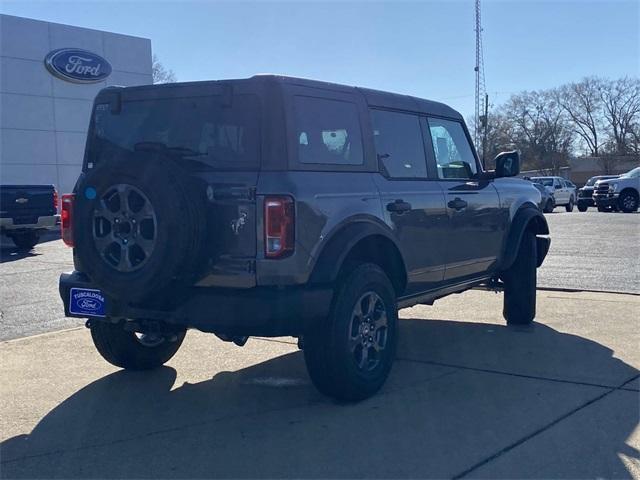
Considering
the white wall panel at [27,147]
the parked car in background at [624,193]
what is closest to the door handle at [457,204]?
the white wall panel at [27,147]

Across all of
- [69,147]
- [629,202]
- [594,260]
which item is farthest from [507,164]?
[629,202]

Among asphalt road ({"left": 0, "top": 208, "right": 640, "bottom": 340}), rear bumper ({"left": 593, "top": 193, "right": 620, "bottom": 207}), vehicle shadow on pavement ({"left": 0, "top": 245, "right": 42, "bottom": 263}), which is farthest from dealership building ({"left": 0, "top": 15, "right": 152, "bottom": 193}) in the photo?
rear bumper ({"left": 593, "top": 193, "right": 620, "bottom": 207})

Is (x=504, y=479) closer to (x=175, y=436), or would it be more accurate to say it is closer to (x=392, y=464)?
(x=392, y=464)

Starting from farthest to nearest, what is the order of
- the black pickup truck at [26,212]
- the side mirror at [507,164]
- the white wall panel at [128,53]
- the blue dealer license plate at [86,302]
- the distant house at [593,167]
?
the distant house at [593,167], the white wall panel at [128,53], the black pickup truck at [26,212], the side mirror at [507,164], the blue dealer license plate at [86,302]

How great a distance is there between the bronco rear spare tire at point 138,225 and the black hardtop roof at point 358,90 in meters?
0.70

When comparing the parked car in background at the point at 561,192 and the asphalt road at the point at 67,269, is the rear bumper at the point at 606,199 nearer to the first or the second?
the parked car in background at the point at 561,192

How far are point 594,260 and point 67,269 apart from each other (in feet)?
29.4

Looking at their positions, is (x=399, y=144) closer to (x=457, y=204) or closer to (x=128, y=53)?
(x=457, y=204)

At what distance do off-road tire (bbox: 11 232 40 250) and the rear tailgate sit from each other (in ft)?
1.62

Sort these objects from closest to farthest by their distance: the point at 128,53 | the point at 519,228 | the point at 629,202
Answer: the point at 519,228 < the point at 128,53 < the point at 629,202

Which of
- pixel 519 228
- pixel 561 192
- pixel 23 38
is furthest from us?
pixel 561 192

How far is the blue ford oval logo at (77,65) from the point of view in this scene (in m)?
26.3

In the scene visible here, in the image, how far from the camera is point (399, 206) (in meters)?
5.40

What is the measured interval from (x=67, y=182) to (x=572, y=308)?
74.4 feet
